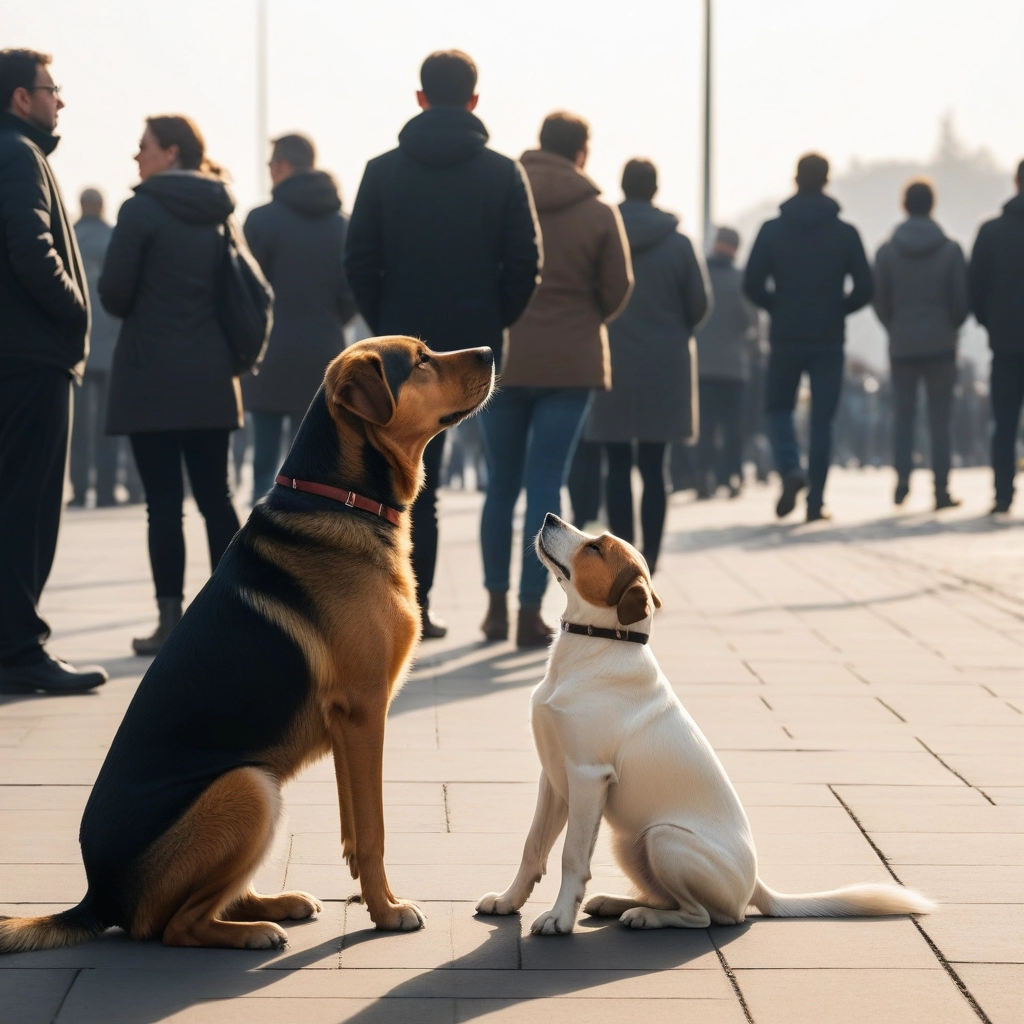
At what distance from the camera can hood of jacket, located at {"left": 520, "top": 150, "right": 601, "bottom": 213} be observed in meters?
7.82

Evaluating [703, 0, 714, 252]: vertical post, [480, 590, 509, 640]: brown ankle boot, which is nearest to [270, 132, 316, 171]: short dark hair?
[480, 590, 509, 640]: brown ankle boot

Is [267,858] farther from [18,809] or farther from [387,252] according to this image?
[387,252]

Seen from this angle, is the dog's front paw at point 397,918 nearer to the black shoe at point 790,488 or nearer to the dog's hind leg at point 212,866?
the dog's hind leg at point 212,866

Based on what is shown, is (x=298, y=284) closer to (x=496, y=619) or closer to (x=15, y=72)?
(x=496, y=619)

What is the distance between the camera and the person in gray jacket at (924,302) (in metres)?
13.7

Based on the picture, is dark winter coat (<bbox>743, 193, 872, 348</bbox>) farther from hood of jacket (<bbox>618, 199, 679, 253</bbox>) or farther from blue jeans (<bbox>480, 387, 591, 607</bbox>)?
blue jeans (<bbox>480, 387, 591, 607</bbox>)

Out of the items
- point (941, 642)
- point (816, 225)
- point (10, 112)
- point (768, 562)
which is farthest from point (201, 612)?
point (816, 225)

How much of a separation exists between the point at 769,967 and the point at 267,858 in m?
1.06

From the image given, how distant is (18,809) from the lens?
4625mm

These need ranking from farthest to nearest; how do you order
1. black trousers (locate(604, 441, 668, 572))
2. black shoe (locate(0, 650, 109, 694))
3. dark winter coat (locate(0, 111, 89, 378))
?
black trousers (locate(604, 441, 668, 572))
black shoe (locate(0, 650, 109, 694))
dark winter coat (locate(0, 111, 89, 378))

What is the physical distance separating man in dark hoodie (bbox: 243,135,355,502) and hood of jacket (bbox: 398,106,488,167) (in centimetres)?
230

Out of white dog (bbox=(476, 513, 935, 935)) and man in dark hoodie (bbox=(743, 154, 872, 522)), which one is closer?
white dog (bbox=(476, 513, 935, 935))

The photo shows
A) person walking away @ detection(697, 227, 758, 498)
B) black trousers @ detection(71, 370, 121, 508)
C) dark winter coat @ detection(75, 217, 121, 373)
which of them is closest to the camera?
dark winter coat @ detection(75, 217, 121, 373)

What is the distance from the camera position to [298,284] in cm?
941
